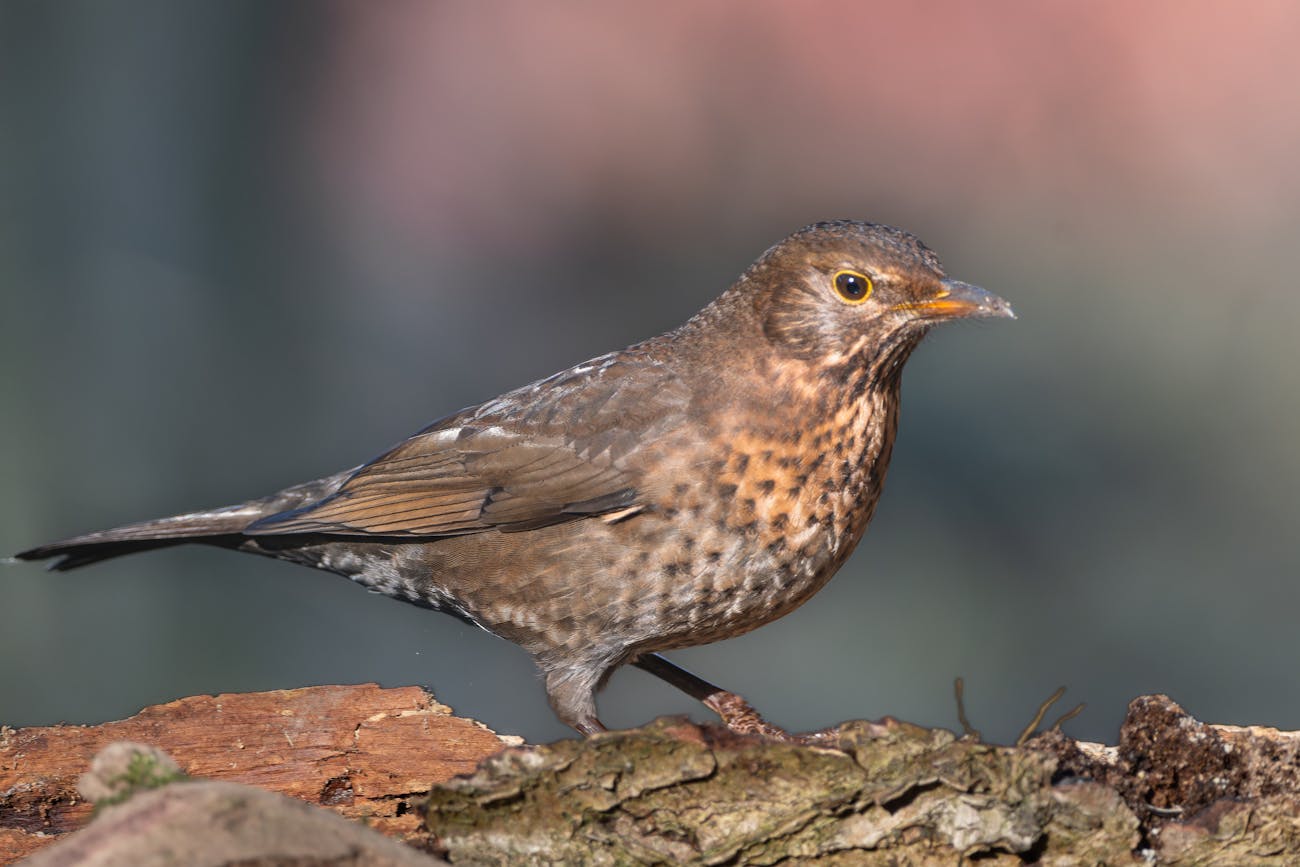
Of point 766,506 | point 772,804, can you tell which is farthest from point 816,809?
point 766,506

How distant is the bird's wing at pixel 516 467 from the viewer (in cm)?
343

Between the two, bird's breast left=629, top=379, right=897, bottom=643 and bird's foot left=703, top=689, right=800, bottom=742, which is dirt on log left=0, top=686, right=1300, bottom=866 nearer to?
bird's breast left=629, top=379, right=897, bottom=643

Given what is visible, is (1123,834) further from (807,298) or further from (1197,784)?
(807,298)

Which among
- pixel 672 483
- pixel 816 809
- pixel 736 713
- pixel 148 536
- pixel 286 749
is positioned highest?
pixel 672 483

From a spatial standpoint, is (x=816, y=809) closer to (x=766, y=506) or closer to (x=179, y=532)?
(x=766, y=506)

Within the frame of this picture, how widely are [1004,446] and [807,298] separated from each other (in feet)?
9.50

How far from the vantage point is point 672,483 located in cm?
326

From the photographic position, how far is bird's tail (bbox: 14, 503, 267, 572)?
12.3ft

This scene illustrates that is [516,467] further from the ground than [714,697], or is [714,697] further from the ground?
[516,467]

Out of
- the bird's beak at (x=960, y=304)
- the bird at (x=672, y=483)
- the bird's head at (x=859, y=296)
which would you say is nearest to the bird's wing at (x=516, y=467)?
the bird at (x=672, y=483)

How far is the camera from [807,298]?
335 centimetres

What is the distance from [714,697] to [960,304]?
142 cm

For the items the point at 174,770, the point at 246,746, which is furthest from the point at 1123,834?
the point at 246,746

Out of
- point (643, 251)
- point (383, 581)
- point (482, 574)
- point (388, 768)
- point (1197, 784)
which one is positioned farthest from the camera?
point (643, 251)
